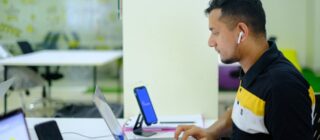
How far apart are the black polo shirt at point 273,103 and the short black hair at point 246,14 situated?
101 millimetres

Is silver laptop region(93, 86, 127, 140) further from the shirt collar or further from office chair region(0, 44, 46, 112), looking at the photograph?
office chair region(0, 44, 46, 112)

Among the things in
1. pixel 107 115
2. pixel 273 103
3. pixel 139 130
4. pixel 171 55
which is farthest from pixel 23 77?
pixel 273 103

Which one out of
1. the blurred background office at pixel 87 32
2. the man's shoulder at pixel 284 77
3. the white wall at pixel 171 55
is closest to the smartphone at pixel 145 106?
the white wall at pixel 171 55

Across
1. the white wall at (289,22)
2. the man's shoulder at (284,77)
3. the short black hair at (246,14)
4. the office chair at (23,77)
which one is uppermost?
the short black hair at (246,14)

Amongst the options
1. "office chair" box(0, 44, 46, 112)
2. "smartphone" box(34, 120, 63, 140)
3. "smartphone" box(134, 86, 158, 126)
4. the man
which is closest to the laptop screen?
"smartphone" box(34, 120, 63, 140)

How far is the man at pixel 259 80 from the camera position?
120 centimetres

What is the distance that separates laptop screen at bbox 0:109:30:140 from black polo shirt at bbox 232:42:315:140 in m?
0.86

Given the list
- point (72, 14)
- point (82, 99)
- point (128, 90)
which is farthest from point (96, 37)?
point (128, 90)

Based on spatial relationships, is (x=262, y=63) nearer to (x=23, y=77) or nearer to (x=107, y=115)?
(x=107, y=115)

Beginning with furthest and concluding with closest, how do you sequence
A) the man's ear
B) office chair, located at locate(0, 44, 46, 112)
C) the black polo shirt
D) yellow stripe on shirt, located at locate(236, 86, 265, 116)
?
office chair, located at locate(0, 44, 46, 112) < the man's ear < yellow stripe on shirt, located at locate(236, 86, 265, 116) < the black polo shirt

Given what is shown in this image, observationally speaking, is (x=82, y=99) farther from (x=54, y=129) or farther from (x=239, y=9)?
(x=239, y=9)

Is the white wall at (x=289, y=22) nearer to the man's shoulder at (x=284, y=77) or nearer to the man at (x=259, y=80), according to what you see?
the man at (x=259, y=80)

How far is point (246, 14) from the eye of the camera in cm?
143

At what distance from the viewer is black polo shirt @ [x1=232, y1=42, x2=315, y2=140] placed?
3.91 ft
